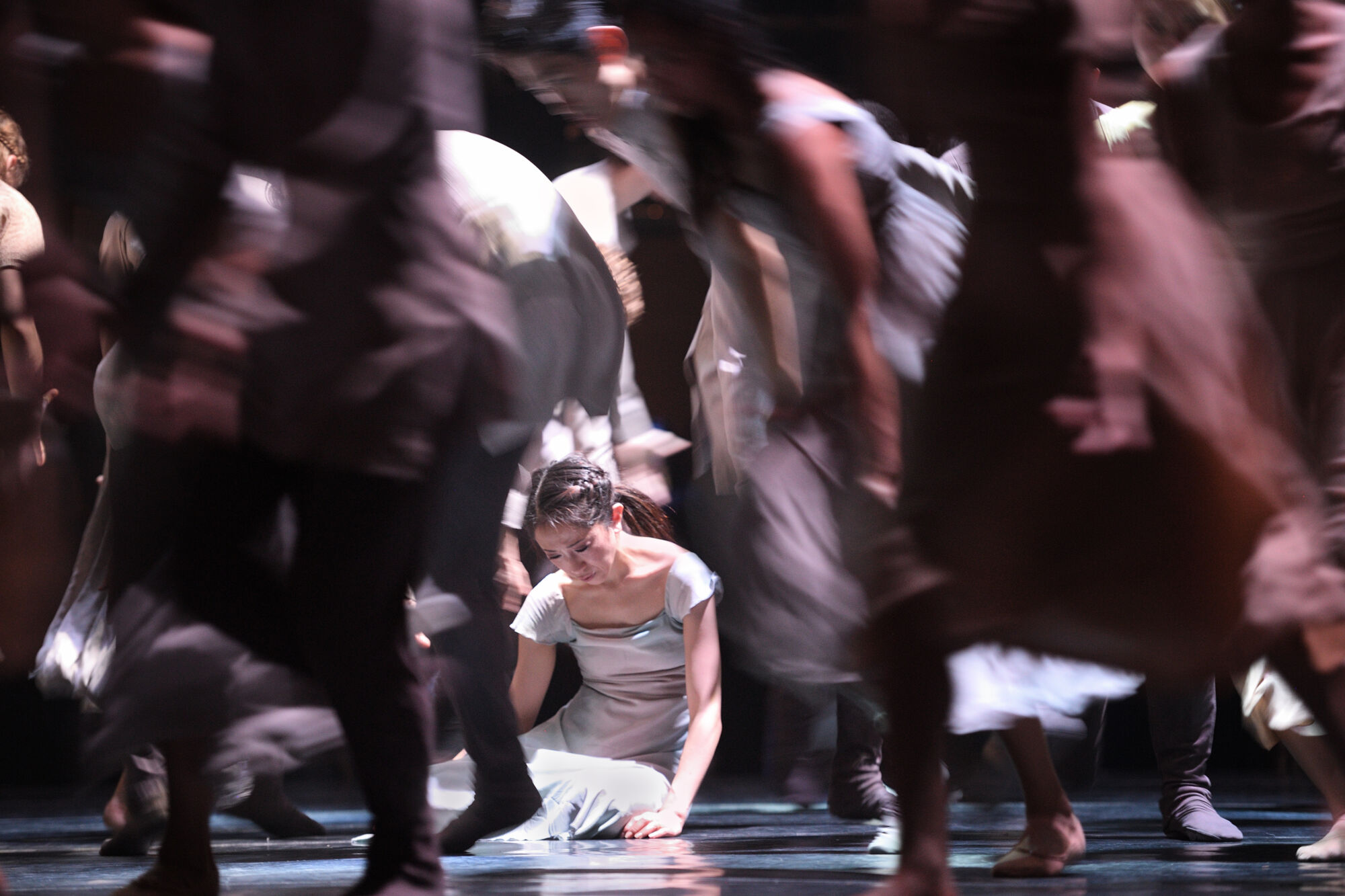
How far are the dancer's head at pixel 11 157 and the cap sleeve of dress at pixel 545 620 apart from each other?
156cm

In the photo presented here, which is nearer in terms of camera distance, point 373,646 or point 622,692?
point 373,646

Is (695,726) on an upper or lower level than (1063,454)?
lower

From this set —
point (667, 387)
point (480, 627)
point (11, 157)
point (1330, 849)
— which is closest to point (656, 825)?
point (480, 627)

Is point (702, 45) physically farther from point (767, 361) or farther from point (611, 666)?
point (611, 666)

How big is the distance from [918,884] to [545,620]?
93.2 inches

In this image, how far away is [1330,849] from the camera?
2576mm

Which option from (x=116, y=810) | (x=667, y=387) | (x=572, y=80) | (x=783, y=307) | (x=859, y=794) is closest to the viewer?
(x=783, y=307)

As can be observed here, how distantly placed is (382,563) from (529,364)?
121 cm

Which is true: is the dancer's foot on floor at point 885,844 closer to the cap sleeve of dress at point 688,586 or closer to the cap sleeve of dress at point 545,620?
the cap sleeve of dress at point 688,586

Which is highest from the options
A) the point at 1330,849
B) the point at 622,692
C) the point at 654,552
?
the point at 1330,849

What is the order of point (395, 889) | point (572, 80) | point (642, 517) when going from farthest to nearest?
point (642, 517), point (572, 80), point (395, 889)

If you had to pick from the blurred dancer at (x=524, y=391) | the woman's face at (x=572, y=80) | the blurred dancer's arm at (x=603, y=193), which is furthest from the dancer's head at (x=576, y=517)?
the woman's face at (x=572, y=80)

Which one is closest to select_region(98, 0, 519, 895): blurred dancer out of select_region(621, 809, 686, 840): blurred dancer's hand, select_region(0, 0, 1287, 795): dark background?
select_region(621, 809, 686, 840): blurred dancer's hand

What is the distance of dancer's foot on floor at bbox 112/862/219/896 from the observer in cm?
199
